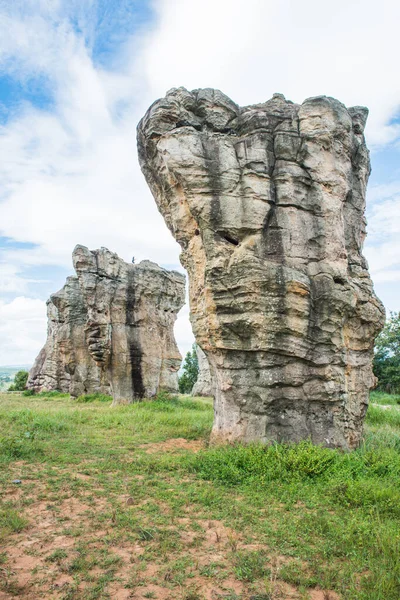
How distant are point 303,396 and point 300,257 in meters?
3.02

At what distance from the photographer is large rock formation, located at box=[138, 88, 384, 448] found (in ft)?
28.9

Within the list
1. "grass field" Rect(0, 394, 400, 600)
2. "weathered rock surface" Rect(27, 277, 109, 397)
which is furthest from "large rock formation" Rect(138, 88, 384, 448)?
"weathered rock surface" Rect(27, 277, 109, 397)

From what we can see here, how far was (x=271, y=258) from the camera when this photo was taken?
9234 mm

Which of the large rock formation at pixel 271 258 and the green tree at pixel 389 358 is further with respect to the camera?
the green tree at pixel 389 358

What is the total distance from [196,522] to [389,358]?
1089 inches

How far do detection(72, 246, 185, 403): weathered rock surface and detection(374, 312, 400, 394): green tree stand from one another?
17583 millimetres

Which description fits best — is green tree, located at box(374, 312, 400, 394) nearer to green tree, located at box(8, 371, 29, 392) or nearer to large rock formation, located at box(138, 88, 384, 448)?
large rock formation, located at box(138, 88, 384, 448)

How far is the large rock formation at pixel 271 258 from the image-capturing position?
8.81 meters

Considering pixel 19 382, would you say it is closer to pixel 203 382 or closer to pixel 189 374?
pixel 189 374

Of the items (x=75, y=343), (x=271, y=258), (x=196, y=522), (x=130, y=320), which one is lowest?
(x=196, y=522)

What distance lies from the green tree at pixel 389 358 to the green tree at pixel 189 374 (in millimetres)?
15540

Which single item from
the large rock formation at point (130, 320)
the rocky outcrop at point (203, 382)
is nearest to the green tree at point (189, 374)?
the rocky outcrop at point (203, 382)

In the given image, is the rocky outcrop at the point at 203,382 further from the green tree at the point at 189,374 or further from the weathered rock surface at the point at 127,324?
the green tree at the point at 189,374

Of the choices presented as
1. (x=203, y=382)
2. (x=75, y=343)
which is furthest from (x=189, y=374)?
(x=75, y=343)
